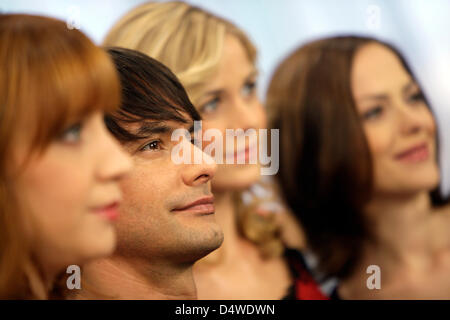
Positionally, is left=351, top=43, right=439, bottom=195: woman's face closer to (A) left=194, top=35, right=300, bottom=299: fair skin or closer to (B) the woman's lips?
(A) left=194, top=35, right=300, bottom=299: fair skin

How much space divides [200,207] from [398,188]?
2.59 ft

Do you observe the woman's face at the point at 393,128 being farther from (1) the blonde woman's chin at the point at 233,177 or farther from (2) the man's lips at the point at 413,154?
(1) the blonde woman's chin at the point at 233,177

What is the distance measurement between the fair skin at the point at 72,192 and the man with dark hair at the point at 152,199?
0.14 metres

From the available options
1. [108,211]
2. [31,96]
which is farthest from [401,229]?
[31,96]

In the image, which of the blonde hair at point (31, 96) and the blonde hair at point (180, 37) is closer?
the blonde hair at point (31, 96)

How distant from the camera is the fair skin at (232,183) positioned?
133 centimetres

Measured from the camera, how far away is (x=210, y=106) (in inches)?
51.8

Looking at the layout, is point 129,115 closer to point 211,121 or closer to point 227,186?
point 211,121

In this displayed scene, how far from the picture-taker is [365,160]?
1.58m

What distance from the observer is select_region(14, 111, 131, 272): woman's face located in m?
0.77

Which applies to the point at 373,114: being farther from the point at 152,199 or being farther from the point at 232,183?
the point at 152,199

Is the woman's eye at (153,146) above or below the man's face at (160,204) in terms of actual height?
above

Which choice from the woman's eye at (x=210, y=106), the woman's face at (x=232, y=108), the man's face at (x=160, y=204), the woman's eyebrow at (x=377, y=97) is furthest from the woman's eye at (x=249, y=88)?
the man's face at (x=160, y=204)

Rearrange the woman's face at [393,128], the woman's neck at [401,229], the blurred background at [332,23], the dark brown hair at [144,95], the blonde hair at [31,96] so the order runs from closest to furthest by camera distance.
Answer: the blonde hair at [31,96]
the dark brown hair at [144,95]
the blurred background at [332,23]
the woman's face at [393,128]
the woman's neck at [401,229]
